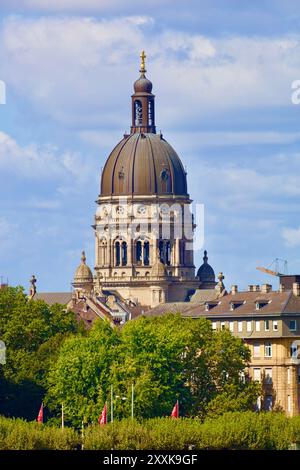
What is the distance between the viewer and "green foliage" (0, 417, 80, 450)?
623 feet

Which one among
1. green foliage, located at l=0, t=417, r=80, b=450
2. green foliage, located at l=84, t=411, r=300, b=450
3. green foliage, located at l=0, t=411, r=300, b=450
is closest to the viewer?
green foliage, located at l=0, t=417, r=80, b=450

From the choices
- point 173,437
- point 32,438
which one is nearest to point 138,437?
point 173,437

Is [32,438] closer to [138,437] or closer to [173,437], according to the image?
[138,437]

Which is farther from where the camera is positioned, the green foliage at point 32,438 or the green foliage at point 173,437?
the green foliage at point 173,437

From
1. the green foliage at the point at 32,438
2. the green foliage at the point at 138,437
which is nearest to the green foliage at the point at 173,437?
the green foliage at the point at 138,437

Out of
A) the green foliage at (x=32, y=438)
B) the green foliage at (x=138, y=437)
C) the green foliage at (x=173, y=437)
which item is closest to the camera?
the green foliage at (x=32, y=438)

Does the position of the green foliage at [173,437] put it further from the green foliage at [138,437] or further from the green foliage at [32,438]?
the green foliage at [32,438]

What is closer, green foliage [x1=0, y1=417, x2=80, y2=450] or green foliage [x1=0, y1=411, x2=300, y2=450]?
green foliage [x1=0, y1=417, x2=80, y2=450]

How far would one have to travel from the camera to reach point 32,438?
191 metres

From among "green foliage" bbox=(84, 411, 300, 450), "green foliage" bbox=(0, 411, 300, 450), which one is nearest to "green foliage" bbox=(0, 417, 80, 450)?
"green foliage" bbox=(0, 411, 300, 450)

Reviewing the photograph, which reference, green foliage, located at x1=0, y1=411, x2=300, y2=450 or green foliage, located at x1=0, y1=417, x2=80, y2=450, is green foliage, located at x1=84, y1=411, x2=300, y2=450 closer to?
green foliage, located at x1=0, y1=411, x2=300, y2=450

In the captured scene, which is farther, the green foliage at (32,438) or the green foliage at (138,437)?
the green foliage at (138,437)

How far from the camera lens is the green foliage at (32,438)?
18975cm

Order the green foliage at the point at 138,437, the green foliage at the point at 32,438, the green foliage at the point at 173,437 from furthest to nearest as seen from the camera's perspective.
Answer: the green foliage at the point at 173,437 → the green foliage at the point at 138,437 → the green foliage at the point at 32,438
